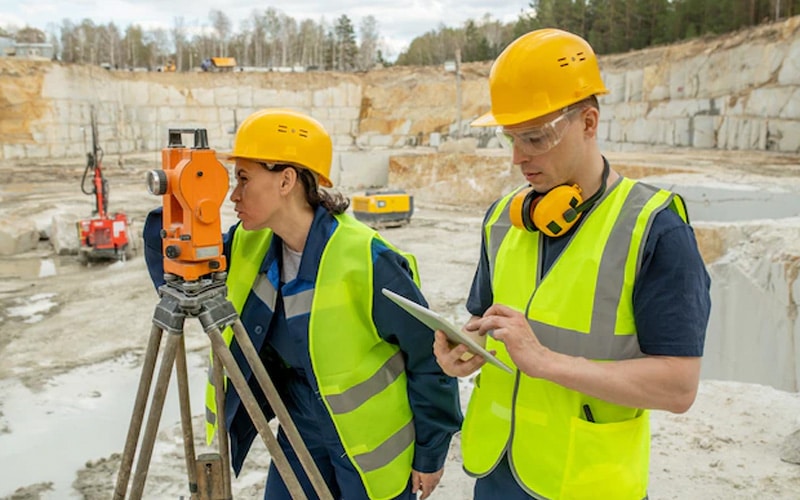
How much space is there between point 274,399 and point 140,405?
1.20ft

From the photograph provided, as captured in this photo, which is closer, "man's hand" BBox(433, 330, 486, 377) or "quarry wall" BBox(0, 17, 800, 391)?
"man's hand" BBox(433, 330, 486, 377)

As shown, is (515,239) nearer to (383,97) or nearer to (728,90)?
(728,90)

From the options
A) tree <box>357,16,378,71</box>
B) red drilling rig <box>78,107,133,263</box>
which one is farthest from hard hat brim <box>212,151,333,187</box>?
tree <box>357,16,378,71</box>

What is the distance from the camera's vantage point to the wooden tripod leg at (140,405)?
1.68 metres

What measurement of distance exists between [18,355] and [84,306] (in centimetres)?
177

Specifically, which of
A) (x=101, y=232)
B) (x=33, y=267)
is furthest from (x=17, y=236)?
(x=101, y=232)

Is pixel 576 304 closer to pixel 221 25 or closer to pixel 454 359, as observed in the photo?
pixel 454 359

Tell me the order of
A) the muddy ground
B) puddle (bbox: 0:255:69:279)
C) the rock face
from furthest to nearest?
the rock face < puddle (bbox: 0:255:69:279) < the muddy ground

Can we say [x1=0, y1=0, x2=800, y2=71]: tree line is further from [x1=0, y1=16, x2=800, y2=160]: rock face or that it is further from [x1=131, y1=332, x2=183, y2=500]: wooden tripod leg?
[x1=131, y1=332, x2=183, y2=500]: wooden tripod leg

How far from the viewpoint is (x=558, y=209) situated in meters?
1.43

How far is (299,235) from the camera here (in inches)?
75.4

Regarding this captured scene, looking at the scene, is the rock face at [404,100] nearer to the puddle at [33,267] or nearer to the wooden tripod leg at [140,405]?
the puddle at [33,267]

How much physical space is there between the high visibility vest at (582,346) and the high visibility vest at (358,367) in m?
0.38

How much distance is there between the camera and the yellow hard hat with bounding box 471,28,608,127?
1.43 metres
